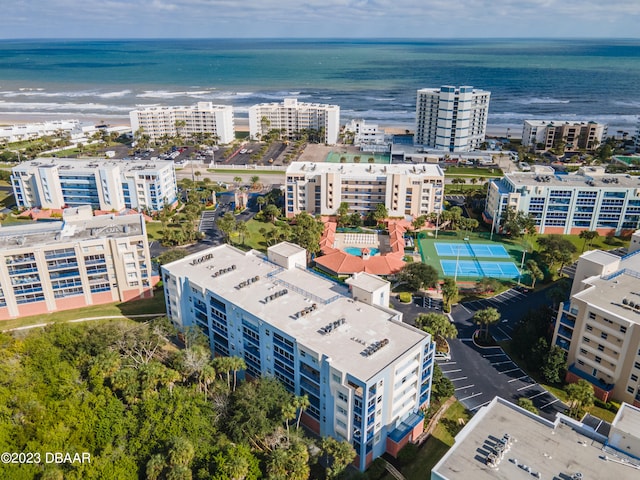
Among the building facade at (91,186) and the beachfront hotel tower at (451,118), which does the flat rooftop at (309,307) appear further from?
the beachfront hotel tower at (451,118)

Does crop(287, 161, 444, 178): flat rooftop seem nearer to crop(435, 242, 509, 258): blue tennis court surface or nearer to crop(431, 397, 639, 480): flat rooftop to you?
crop(435, 242, 509, 258): blue tennis court surface

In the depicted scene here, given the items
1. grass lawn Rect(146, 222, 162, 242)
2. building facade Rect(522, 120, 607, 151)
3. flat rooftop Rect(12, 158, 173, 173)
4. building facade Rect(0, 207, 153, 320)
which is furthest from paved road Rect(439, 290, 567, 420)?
building facade Rect(522, 120, 607, 151)

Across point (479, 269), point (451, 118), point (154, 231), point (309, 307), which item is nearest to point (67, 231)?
point (154, 231)

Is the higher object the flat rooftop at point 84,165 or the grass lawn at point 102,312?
the flat rooftop at point 84,165

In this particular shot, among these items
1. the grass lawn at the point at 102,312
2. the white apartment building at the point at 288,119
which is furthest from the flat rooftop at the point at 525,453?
the white apartment building at the point at 288,119

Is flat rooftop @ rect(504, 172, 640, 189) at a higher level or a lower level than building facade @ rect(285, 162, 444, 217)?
higher

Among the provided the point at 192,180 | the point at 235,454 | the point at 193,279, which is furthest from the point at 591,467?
the point at 192,180
